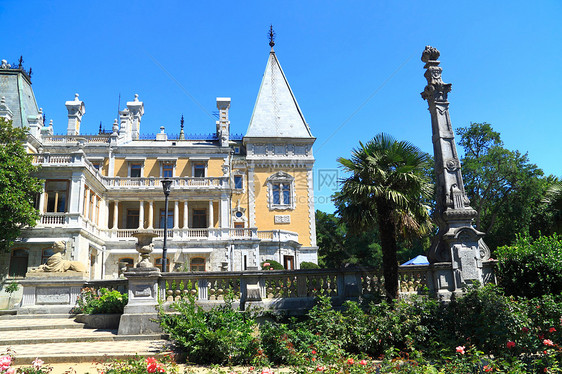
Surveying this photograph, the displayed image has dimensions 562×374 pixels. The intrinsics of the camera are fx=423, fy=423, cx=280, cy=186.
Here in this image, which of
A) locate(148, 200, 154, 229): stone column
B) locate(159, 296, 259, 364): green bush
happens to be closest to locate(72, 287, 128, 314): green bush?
locate(159, 296, 259, 364): green bush

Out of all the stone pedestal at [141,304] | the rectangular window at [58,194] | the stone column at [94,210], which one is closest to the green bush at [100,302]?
the stone pedestal at [141,304]

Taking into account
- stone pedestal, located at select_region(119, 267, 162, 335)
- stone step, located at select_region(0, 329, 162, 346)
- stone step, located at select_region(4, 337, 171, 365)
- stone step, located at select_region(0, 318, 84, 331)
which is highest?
stone pedestal, located at select_region(119, 267, 162, 335)

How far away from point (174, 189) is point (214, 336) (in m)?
27.9

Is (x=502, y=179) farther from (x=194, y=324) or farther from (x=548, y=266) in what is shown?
(x=194, y=324)

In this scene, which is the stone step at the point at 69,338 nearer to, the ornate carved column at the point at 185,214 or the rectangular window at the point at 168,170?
the ornate carved column at the point at 185,214

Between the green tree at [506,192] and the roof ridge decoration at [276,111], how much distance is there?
16314mm

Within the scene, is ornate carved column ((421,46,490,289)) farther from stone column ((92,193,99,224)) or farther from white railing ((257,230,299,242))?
stone column ((92,193,99,224))

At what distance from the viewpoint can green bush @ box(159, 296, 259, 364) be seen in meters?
8.52

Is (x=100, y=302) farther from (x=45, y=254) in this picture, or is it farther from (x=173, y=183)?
(x=173, y=183)

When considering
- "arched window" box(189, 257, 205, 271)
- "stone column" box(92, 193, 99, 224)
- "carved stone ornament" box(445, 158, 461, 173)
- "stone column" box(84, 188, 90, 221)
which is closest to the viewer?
"carved stone ornament" box(445, 158, 461, 173)

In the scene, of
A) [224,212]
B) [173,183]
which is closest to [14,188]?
[173,183]

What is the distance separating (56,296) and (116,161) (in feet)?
84.8

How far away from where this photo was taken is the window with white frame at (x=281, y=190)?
138 ft

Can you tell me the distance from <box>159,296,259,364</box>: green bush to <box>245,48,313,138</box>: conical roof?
112 feet
